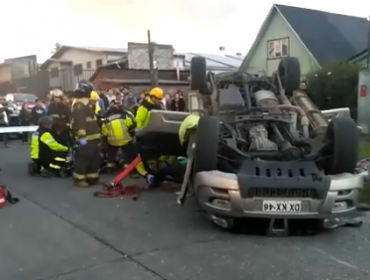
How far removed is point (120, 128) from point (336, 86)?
1111 centimetres

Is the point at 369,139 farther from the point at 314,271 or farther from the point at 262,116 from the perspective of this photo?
the point at 314,271

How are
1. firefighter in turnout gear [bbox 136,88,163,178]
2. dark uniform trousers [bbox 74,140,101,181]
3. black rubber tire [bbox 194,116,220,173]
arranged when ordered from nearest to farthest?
black rubber tire [bbox 194,116,220,173] < dark uniform trousers [bbox 74,140,101,181] < firefighter in turnout gear [bbox 136,88,163,178]

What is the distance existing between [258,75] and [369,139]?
6.46m

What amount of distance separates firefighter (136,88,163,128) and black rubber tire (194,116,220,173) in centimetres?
308

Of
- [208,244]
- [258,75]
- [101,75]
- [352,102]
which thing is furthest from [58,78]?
[208,244]

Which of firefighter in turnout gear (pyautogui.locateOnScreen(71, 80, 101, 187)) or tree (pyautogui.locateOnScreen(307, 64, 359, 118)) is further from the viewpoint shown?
tree (pyautogui.locateOnScreen(307, 64, 359, 118))

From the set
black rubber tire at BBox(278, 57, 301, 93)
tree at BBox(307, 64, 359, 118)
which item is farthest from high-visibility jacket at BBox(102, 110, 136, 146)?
tree at BBox(307, 64, 359, 118)

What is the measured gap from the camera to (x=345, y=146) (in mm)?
5289

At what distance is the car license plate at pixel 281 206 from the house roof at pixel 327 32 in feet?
69.1

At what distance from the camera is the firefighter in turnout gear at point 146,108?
8.18 meters

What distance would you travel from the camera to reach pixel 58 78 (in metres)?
40.4

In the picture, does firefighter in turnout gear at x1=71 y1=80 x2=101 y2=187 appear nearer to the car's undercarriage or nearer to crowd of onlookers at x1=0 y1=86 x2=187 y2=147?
the car's undercarriage

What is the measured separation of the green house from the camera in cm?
2605

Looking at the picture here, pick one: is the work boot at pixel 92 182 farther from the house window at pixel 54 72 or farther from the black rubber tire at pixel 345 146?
the house window at pixel 54 72
